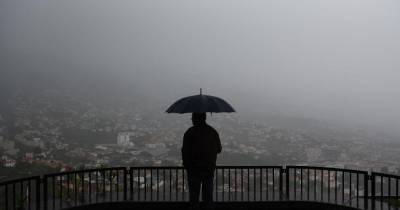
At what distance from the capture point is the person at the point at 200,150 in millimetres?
7539

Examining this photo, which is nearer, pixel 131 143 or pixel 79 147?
pixel 79 147

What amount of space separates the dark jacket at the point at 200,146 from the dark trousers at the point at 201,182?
129mm

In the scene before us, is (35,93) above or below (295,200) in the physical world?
above

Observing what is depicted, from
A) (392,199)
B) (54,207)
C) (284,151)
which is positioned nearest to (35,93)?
(284,151)

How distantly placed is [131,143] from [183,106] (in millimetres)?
22693

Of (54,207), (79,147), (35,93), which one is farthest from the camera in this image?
(35,93)

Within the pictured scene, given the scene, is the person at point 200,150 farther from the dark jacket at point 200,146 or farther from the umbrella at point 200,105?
the umbrella at point 200,105

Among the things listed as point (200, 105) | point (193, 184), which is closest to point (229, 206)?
point (193, 184)

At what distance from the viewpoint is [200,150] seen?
7562 mm

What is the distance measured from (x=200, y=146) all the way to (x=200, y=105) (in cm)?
76

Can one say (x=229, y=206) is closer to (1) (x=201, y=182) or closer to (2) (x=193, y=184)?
(1) (x=201, y=182)

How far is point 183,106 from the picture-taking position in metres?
7.61

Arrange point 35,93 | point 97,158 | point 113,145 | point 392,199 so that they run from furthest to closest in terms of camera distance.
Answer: point 35,93 < point 113,145 < point 97,158 < point 392,199

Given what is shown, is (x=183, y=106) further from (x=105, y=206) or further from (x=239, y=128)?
(x=239, y=128)
